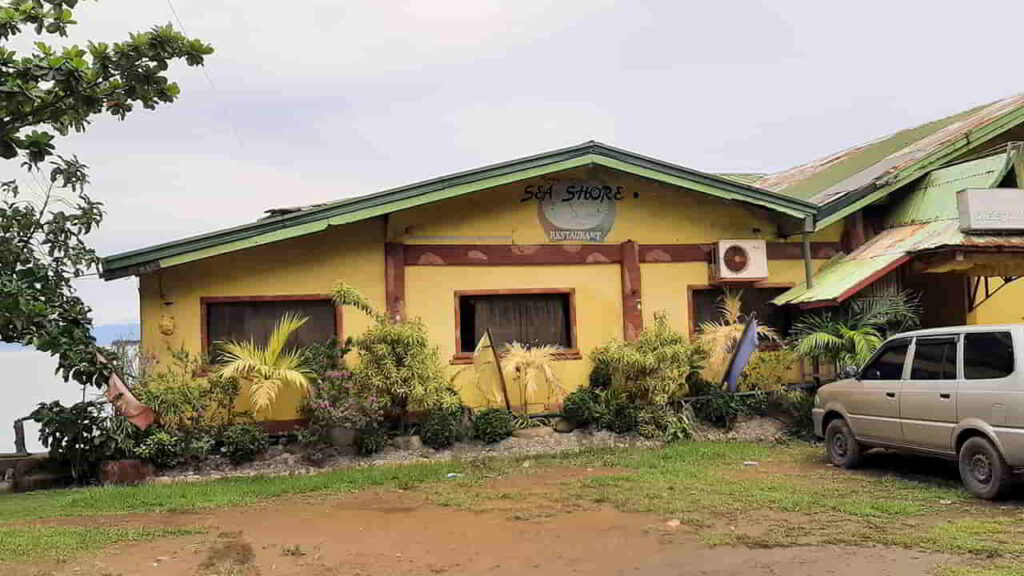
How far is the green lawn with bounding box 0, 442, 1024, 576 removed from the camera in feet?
22.5

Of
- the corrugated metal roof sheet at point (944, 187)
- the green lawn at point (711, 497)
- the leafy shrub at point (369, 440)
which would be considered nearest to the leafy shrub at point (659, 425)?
the green lawn at point (711, 497)

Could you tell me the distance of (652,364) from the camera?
40.3 feet

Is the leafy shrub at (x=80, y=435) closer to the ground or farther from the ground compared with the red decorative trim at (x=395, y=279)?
closer to the ground

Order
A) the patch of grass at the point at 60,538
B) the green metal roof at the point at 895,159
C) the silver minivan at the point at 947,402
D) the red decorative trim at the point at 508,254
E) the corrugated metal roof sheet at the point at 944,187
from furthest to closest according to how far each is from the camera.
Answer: the green metal roof at the point at 895,159 < the red decorative trim at the point at 508,254 < the corrugated metal roof sheet at the point at 944,187 < the silver minivan at the point at 947,402 < the patch of grass at the point at 60,538

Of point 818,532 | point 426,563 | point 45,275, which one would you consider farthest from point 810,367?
point 45,275

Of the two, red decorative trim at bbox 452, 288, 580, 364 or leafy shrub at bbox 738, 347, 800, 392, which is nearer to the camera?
red decorative trim at bbox 452, 288, 580, 364

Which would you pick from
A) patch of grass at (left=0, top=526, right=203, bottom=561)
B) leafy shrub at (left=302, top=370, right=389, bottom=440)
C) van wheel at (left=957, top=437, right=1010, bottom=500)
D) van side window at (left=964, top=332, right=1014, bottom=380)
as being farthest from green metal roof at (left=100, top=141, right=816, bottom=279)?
van wheel at (left=957, top=437, right=1010, bottom=500)

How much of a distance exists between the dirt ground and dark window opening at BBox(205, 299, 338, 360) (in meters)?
3.86

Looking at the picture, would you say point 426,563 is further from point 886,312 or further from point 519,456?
point 886,312

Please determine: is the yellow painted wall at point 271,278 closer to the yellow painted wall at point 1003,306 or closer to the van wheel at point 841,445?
the van wheel at point 841,445

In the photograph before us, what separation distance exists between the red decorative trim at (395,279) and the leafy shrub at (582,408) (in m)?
2.91

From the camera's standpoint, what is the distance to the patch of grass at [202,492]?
29.1 ft

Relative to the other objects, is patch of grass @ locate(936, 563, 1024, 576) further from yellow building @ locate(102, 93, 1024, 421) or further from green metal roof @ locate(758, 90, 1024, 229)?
green metal roof @ locate(758, 90, 1024, 229)

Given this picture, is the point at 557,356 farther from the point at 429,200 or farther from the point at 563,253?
the point at 429,200
